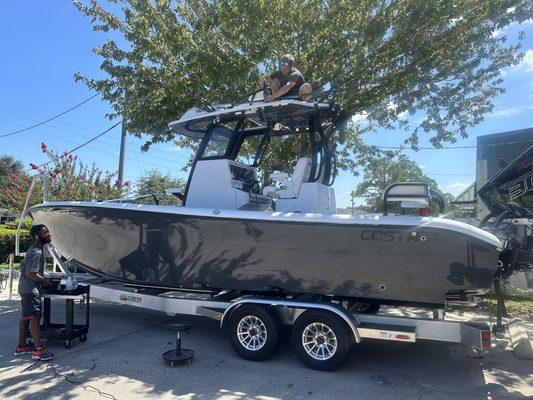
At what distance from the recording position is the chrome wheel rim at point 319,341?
5164 millimetres

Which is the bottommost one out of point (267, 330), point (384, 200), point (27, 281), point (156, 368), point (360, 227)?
point (156, 368)

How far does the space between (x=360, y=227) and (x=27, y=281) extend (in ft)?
13.3

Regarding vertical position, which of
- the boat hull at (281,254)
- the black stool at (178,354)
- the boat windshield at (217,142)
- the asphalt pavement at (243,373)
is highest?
the boat windshield at (217,142)

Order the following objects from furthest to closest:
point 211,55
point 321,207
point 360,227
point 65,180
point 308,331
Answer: point 65,180 < point 211,55 < point 321,207 < point 308,331 < point 360,227

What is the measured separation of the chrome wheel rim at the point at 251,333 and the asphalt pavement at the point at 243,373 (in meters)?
0.22

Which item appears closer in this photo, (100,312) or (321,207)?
(321,207)

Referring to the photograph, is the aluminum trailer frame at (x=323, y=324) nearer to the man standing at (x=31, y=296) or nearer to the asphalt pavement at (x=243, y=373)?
the asphalt pavement at (x=243, y=373)

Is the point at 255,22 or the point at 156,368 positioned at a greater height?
the point at 255,22

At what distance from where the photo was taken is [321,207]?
598 centimetres

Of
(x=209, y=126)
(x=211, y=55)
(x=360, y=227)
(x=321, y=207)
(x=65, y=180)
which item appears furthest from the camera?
(x=65, y=180)

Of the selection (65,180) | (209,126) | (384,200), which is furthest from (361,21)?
(65,180)

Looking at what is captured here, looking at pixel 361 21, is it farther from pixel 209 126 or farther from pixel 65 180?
pixel 65 180

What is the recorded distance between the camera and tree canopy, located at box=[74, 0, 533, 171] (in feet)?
27.0

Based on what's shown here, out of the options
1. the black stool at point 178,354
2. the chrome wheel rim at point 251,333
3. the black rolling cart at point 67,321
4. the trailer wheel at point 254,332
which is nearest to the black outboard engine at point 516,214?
the trailer wheel at point 254,332
